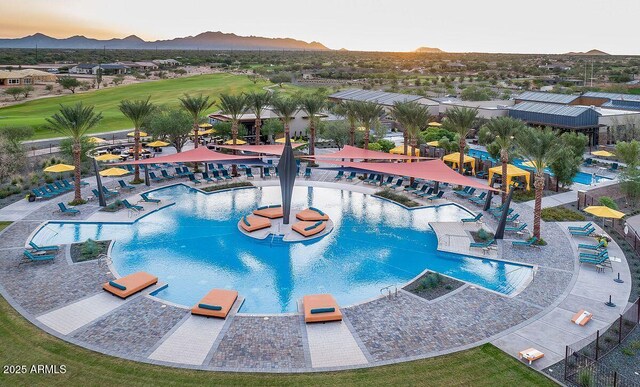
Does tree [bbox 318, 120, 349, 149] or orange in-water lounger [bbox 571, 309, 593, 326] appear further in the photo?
tree [bbox 318, 120, 349, 149]

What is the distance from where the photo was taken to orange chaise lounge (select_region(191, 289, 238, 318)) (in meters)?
15.5

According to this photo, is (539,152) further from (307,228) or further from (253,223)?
(253,223)

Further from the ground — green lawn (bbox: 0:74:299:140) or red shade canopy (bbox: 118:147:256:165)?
green lawn (bbox: 0:74:299:140)

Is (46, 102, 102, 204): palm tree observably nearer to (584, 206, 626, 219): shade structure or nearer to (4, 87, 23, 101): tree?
(584, 206, 626, 219): shade structure

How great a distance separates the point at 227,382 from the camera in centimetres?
1217

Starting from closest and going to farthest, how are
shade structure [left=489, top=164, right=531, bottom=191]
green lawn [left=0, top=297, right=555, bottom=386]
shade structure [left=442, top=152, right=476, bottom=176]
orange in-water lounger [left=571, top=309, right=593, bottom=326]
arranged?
1. green lawn [left=0, top=297, right=555, bottom=386]
2. orange in-water lounger [left=571, top=309, right=593, bottom=326]
3. shade structure [left=489, top=164, right=531, bottom=191]
4. shade structure [left=442, top=152, right=476, bottom=176]

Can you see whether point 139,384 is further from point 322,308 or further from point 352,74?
point 352,74

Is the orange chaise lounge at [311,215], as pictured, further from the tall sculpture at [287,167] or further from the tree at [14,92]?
the tree at [14,92]

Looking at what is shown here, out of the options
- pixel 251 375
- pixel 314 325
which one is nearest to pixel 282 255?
pixel 314 325

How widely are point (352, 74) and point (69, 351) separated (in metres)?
103

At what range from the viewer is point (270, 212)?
26453 mm

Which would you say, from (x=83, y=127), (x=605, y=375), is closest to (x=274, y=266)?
(x=605, y=375)

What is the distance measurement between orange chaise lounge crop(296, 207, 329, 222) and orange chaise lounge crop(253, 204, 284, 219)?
1.13m

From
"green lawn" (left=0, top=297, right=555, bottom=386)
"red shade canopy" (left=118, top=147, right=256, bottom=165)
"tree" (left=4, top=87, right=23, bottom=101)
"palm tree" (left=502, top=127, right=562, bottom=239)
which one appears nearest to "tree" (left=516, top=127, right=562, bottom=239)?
"palm tree" (left=502, top=127, right=562, bottom=239)
